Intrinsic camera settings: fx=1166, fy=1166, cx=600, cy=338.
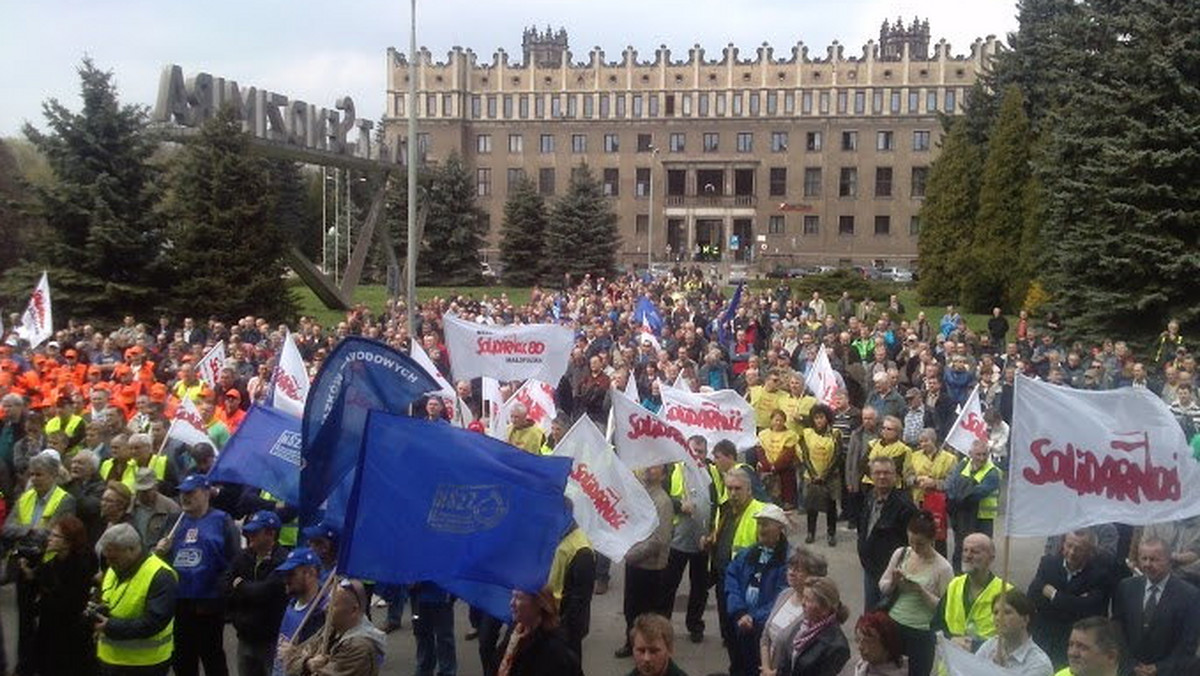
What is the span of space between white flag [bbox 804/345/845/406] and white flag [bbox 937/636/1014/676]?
8.87 meters

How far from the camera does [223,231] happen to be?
29453 millimetres

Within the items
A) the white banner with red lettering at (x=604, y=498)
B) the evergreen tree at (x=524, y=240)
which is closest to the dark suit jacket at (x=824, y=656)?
the white banner with red lettering at (x=604, y=498)

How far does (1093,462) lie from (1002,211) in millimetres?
35627

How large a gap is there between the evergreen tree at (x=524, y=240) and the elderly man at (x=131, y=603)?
55583 millimetres

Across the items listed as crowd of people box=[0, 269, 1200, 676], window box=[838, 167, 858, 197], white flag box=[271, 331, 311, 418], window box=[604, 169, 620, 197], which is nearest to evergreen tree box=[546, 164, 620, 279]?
window box=[604, 169, 620, 197]

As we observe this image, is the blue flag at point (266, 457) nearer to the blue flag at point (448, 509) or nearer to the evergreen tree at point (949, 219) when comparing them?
the blue flag at point (448, 509)

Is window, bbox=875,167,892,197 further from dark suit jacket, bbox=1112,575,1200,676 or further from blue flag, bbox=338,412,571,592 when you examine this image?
blue flag, bbox=338,412,571,592

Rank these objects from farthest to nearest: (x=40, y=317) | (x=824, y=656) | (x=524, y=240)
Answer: (x=524, y=240)
(x=40, y=317)
(x=824, y=656)

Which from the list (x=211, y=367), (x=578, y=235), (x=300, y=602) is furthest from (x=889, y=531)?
(x=578, y=235)

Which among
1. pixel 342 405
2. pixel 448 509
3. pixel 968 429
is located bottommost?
pixel 968 429

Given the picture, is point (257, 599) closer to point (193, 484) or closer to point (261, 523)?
point (261, 523)

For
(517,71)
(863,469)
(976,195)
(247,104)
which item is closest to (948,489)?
(863,469)

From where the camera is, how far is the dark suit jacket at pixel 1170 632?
602 cm

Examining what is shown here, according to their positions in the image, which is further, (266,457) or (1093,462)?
(266,457)
